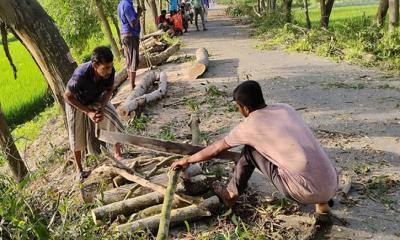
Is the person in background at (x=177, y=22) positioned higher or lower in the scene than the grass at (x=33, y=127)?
higher

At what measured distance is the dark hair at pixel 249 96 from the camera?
338cm

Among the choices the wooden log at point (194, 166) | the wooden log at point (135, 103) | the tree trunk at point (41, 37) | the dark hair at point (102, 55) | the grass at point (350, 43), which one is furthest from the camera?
the grass at point (350, 43)

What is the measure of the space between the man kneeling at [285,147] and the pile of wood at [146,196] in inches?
20.9

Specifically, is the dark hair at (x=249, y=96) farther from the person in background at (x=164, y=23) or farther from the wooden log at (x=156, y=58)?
the person in background at (x=164, y=23)

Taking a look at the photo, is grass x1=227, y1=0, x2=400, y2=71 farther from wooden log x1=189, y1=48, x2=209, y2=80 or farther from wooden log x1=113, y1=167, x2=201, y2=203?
wooden log x1=113, y1=167, x2=201, y2=203

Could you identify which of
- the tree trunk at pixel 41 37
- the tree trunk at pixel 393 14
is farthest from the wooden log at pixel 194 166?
the tree trunk at pixel 393 14

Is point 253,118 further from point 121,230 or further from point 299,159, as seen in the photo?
point 121,230

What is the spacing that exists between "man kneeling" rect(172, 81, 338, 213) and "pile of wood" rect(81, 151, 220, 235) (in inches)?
20.9

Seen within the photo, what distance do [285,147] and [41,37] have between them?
304 cm

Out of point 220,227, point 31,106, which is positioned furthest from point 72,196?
point 31,106

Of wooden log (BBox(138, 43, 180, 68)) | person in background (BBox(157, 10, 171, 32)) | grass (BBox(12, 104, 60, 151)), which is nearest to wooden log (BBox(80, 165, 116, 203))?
grass (BBox(12, 104, 60, 151))

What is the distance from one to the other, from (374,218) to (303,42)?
30.2 feet

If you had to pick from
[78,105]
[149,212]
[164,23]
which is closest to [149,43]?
[164,23]

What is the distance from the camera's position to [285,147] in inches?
130
